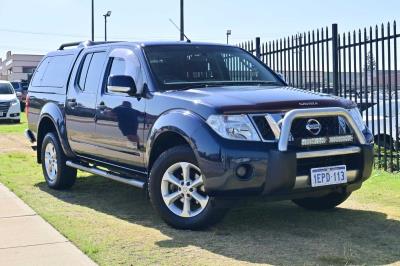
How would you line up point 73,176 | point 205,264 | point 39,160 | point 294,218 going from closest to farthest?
point 205,264, point 294,218, point 73,176, point 39,160

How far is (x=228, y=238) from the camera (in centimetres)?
513

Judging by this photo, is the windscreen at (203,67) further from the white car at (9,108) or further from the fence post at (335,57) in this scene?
the white car at (9,108)

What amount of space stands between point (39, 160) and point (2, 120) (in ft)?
53.0

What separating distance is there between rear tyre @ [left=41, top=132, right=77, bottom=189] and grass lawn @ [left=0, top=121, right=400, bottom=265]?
147mm

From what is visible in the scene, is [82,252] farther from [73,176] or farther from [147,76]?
[73,176]

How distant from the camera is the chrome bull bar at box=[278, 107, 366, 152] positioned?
191 inches

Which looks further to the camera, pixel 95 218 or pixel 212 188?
pixel 95 218

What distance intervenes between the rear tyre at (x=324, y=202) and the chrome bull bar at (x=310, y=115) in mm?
943

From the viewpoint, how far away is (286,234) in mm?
5285

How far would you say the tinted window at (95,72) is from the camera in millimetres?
6867

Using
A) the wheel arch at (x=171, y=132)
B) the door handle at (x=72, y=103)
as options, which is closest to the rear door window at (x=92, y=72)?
the door handle at (x=72, y=103)

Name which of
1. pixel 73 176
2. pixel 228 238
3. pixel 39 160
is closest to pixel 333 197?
pixel 228 238

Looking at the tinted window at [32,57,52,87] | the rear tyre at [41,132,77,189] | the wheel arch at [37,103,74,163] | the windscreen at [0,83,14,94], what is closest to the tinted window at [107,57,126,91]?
the wheel arch at [37,103,74,163]

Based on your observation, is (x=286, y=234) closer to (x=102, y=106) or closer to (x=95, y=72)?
(x=102, y=106)
